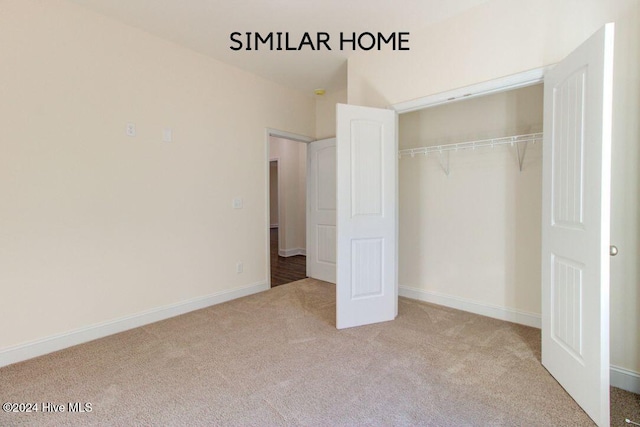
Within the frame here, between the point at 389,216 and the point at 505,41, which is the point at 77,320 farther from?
the point at 505,41

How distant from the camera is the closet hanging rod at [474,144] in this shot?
2.73 metres

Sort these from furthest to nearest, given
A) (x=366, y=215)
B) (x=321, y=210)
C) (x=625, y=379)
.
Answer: (x=321, y=210) < (x=366, y=215) < (x=625, y=379)

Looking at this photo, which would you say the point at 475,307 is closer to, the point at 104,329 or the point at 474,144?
the point at 474,144

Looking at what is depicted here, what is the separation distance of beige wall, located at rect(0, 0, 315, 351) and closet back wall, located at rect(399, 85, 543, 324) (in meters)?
1.99

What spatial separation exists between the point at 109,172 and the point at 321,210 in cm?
262

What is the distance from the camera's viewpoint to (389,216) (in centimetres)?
291

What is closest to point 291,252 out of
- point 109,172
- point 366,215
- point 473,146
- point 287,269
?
point 287,269

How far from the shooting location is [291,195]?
638cm

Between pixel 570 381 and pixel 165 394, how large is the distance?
2408 mm

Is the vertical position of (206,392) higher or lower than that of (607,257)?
lower

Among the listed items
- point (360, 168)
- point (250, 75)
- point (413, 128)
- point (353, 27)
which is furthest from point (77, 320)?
point (413, 128)

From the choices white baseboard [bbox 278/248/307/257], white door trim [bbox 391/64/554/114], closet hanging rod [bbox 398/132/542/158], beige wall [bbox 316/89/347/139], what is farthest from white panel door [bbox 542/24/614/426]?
white baseboard [bbox 278/248/307/257]

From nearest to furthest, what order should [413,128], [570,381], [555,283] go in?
[570,381], [555,283], [413,128]

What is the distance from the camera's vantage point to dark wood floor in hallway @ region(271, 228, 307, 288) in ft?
15.1
